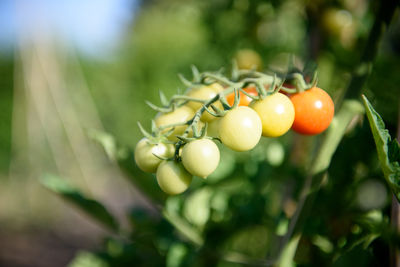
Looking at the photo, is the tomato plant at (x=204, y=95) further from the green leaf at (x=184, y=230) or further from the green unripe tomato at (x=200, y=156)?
the green leaf at (x=184, y=230)

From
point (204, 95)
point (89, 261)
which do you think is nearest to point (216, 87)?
point (204, 95)

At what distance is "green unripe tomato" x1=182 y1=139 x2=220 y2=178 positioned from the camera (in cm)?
37

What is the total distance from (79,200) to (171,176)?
318 millimetres

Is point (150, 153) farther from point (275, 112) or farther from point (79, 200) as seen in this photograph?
point (79, 200)

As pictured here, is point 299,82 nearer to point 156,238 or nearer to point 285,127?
point 285,127

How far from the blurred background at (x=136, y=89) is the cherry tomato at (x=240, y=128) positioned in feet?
0.39

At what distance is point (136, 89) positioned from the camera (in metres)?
4.51

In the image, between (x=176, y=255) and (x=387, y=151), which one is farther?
(x=176, y=255)

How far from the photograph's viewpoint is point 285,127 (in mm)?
392

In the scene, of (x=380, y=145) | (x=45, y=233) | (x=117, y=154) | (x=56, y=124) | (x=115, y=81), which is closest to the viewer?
(x=380, y=145)

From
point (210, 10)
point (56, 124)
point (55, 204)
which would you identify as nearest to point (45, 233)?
point (55, 204)

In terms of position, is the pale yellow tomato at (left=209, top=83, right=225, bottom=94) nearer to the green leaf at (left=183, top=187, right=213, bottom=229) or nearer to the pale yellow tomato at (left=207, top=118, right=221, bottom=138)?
the pale yellow tomato at (left=207, top=118, right=221, bottom=138)

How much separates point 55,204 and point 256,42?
364cm

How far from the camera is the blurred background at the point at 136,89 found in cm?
69
